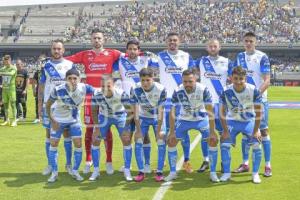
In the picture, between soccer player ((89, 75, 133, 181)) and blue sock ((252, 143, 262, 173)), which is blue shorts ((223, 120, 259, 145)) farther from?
soccer player ((89, 75, 133, 181))

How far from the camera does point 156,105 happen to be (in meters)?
7.96

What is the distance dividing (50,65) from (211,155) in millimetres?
3284

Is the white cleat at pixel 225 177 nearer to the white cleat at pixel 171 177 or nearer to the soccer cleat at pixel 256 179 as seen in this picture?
the soccer cleat at pixel 256 179

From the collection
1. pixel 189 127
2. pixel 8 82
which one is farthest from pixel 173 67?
pixel 8 82

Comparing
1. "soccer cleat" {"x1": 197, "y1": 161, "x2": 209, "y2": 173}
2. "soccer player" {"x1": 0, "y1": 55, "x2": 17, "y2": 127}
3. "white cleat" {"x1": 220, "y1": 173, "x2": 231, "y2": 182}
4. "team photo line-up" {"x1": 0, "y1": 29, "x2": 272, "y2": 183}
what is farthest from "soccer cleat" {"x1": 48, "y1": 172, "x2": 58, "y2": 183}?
"soccer player" {"x1": 0, "y1": 55, "x2": 17, "y2": 127}

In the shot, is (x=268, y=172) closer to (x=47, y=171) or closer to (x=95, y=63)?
(x=95, y=63)

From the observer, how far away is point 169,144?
7.84 meters

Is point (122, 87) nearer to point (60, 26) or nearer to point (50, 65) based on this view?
point (50, 65)

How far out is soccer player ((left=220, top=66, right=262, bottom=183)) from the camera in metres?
7.65

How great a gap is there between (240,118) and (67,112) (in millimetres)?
2935

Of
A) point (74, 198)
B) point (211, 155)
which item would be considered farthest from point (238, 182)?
point (74, 198)

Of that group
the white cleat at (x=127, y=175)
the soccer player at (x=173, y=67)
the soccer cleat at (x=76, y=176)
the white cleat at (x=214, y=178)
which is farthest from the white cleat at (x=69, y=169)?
the white cleat at (x=214, y=178)

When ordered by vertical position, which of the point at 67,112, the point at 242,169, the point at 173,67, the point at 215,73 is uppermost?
the point at 173,67

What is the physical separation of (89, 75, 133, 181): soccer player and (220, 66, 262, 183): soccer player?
1.63 m
